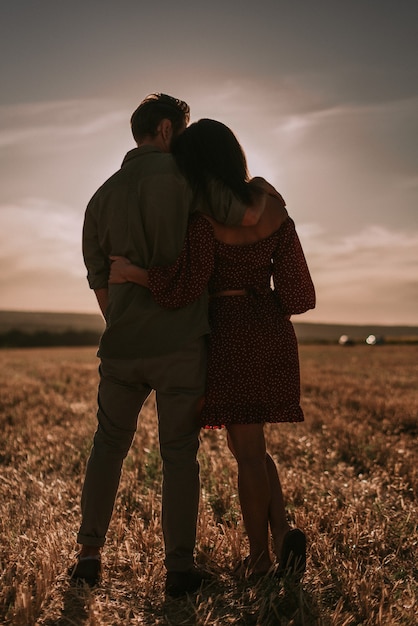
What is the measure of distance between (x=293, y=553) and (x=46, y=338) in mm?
57127

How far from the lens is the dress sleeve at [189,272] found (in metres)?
3.27

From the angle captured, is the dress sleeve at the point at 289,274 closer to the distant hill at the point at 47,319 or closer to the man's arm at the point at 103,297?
the man's arm at the point at 103,297

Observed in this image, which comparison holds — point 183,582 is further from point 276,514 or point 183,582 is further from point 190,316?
point 190,316

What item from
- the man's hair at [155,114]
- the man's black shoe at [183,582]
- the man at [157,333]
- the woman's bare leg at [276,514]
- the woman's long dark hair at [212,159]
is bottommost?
the man's black shoe at [183,582]

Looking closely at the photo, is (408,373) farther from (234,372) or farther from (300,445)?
(234,372)

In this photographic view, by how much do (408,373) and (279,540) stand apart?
1434 centimetres

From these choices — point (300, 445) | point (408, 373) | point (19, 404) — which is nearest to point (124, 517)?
point (300, 445)

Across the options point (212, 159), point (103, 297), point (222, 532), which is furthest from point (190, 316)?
point (222, 532)

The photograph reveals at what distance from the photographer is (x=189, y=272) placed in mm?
3285

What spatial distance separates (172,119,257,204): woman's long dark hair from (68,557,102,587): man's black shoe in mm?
1801

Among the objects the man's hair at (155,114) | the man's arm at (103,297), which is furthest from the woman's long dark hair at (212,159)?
the man's arm at (103,297)

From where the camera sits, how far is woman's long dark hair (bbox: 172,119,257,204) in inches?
130

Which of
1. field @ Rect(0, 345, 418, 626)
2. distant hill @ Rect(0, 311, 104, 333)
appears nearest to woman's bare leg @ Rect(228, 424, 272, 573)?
field @ Rect(0, 345, 418, 626)

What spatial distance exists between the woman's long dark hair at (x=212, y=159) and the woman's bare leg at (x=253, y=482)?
3.67 feet
